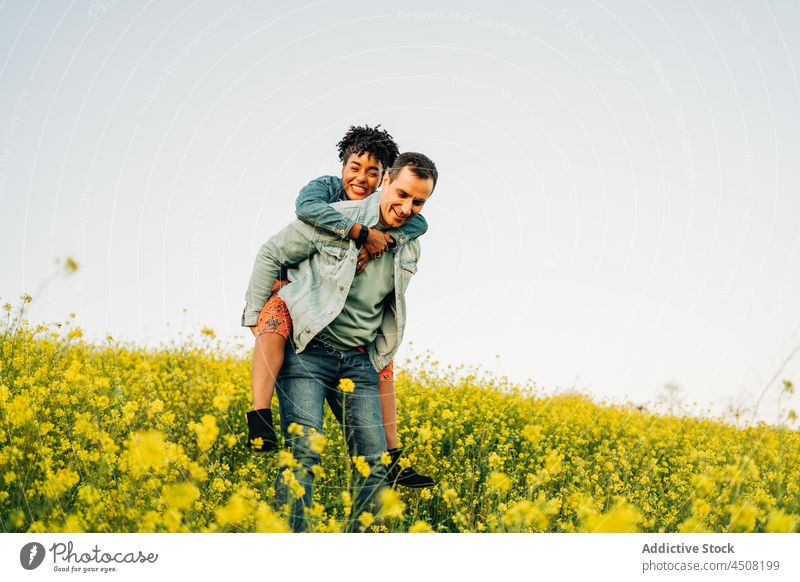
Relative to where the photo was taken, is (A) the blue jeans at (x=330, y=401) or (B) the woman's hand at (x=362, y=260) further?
(B) the woman's hand at (x=362, y=260)

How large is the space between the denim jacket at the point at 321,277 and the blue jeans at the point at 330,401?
0.39ft

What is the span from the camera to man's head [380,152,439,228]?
10.9ft

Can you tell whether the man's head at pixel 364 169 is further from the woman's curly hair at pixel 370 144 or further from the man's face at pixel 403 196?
the man's face at pixel 403 196

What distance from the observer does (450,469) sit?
16.7 feet

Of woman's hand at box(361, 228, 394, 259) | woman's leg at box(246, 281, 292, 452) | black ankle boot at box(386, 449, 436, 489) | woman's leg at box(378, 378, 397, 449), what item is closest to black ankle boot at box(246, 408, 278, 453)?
woman's leg at box(246, 281, 292, 452)

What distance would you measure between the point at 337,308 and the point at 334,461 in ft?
6.68

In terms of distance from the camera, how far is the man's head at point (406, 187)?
131 inches

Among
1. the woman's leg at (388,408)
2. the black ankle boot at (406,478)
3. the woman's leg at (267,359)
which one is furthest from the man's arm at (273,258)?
the black ankle boot at (406,478)

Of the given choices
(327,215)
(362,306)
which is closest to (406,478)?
(362,306)
